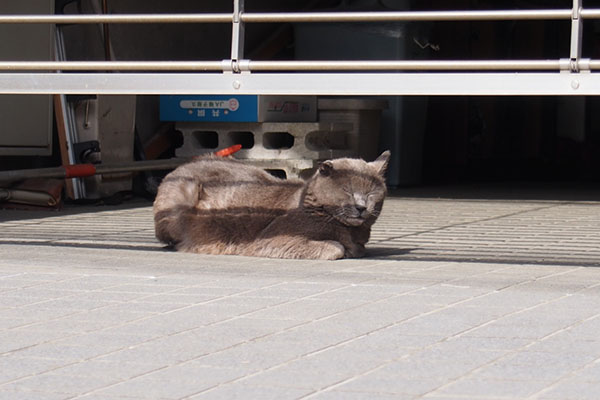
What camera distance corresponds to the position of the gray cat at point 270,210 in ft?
22.8

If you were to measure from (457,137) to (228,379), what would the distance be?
41.8ft

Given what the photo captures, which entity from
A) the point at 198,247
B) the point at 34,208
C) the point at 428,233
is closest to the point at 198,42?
the point at 34,208

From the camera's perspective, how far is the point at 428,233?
29.3 ft

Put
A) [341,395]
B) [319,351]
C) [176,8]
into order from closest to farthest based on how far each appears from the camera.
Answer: [341,395]
[319,351]
[176,8]

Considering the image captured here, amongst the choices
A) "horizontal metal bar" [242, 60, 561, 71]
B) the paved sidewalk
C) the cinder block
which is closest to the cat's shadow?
the paved sidewalk

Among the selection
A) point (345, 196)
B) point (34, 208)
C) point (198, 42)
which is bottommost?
point (34, 208)

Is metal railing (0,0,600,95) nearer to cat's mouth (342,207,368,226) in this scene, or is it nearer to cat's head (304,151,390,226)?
cat's head (304,151,390,226)

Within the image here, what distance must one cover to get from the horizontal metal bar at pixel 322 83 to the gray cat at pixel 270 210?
1.93ft

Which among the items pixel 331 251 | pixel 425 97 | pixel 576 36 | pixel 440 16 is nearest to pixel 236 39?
pixel 440 16

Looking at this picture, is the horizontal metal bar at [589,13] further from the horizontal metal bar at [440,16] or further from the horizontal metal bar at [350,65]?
the horizontal metal bar at [350,65]

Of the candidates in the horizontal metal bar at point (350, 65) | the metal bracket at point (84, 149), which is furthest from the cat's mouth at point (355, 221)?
the metal bracket at point (84, 149)

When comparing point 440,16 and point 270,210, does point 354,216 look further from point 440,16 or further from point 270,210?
point 440,16

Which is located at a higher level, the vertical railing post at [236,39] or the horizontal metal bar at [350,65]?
the vertical railing post at [236,39]

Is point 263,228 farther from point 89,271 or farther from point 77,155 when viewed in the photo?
point 77,155
